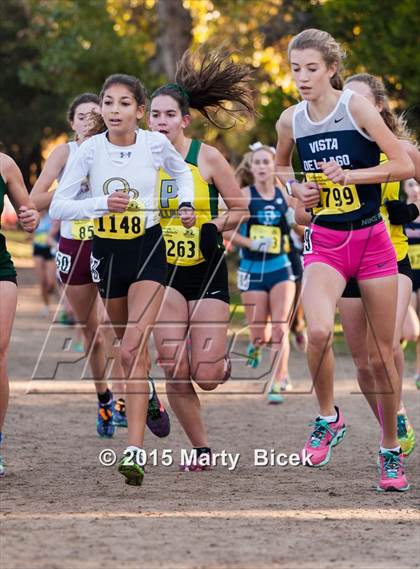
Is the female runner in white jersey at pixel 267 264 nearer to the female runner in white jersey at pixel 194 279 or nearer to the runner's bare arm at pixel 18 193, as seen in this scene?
the female runner in white jersey at pixel 194 279

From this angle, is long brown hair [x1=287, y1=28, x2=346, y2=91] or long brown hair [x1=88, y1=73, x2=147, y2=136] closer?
long brown hair [x1=287, y1=28, x2=346, y2=91]

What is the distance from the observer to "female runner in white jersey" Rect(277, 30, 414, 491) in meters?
6.81

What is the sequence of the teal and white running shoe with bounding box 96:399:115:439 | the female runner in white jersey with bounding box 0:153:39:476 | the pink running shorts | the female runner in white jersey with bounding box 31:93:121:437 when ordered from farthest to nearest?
the teal and white running shoe with bounding box 96:399:115:439 < the female runner in white jersey with bounding box 31:93:121:437 < the female runner in white jersey with bounding box 0:153:39:476 < the pink running shorts

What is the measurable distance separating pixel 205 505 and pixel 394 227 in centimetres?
236

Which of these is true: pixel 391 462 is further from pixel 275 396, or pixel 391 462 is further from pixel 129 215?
pixel 275 396

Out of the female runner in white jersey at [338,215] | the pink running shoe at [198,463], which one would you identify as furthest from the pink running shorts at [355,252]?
the pink running shoe at [198,463]

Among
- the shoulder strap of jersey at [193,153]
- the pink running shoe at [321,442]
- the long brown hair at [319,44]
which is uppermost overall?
the long brown hair at [319,44]

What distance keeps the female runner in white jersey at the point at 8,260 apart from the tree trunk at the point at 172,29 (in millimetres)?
23742

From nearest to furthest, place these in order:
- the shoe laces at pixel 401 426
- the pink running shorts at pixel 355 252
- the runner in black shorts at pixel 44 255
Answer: the pink running shorts at pixel 355 252 → the shoe laces at pixel 401 426 → the runner in black shorts at pixel 44 255

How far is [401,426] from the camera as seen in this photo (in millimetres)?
8344

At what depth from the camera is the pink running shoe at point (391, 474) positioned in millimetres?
7086

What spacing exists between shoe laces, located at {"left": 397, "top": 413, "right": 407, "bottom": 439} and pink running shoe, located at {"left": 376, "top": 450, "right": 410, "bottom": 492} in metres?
1.13

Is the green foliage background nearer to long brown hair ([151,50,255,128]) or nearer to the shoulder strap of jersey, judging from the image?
long brown hair ([151,50,255,128])

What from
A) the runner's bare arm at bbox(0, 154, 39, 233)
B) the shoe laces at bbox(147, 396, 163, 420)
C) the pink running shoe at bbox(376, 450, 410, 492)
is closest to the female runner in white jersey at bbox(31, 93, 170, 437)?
the shoe laces at bbox(147, 396, 163, 420)
